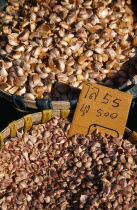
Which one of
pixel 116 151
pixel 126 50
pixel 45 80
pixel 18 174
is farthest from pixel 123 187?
pixel 126 50

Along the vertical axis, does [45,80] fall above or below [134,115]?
above

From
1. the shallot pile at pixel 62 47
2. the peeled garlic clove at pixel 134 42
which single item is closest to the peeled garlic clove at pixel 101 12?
the shallot pile at pixel 62 47

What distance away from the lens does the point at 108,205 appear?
1.17 m

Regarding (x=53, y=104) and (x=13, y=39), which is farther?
(x=13, y=39)

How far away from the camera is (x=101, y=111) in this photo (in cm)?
137

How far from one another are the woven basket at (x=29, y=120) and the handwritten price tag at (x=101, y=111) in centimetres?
6

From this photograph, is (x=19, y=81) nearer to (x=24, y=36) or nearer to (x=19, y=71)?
(x=19, y=71)

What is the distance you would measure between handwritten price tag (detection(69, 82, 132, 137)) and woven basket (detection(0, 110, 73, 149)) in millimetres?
64

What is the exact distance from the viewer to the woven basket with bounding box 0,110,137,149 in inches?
51.8

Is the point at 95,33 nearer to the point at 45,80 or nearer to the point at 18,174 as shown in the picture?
the point at 45,80

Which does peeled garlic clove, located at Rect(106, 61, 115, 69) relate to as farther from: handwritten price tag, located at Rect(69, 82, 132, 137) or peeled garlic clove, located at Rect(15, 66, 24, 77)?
peeled garlic clove, located at Rect(15, 66, 24, 77)

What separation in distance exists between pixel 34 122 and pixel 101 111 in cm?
29

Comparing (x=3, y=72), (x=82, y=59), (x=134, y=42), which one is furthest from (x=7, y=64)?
(x=134, y=42)

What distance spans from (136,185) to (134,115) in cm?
48
